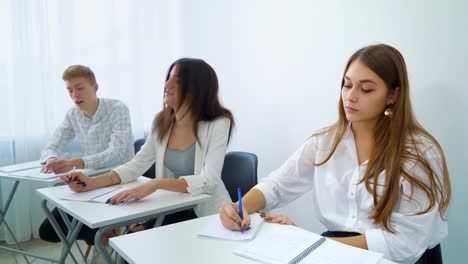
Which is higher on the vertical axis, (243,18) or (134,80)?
(243,18)

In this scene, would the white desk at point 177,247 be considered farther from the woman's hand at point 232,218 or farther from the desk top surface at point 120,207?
the desk top surface at point 120,207

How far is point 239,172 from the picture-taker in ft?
6.87

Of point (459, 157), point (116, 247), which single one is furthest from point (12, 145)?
point (459, 157)

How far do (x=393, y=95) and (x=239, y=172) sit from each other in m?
1.02

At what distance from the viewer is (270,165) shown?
104 inches

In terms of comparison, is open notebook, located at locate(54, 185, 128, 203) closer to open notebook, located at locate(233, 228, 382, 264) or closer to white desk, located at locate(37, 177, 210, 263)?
white desk, located at locate(37, 177, 210, 263)

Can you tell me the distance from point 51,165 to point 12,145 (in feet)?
3.42

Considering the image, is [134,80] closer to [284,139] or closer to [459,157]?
[284,139]

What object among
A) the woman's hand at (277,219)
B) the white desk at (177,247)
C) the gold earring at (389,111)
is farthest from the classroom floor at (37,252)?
the gold earring at (389,111)

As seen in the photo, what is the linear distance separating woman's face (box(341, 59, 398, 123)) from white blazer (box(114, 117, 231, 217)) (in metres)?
0.80

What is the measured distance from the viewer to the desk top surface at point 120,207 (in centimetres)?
140

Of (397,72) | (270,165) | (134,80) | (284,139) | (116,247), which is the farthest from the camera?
(134,80)

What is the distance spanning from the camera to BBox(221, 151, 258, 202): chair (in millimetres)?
2010

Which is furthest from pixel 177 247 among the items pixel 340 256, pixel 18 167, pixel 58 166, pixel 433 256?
pixel 18 167
